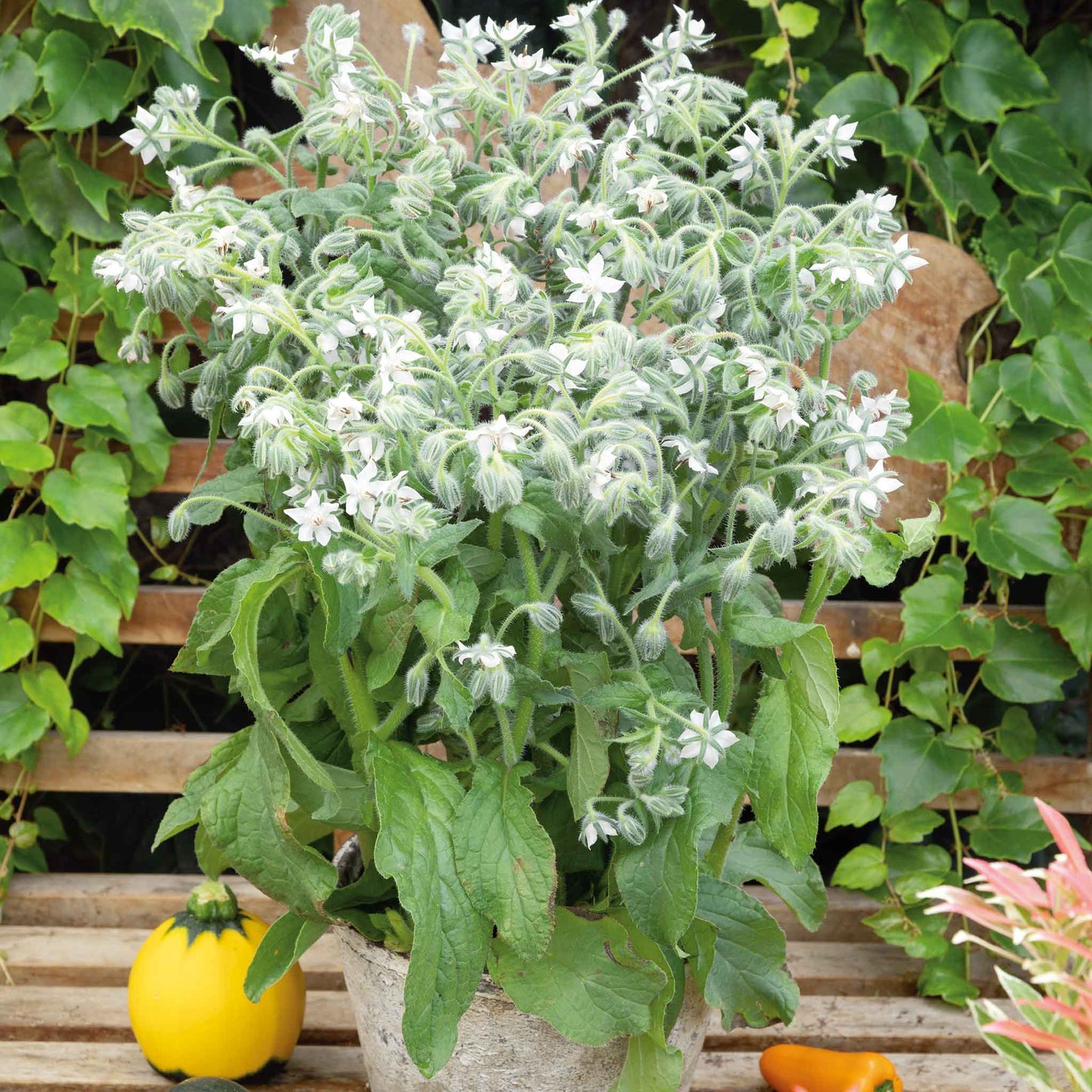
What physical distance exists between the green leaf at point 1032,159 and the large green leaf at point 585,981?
31.8 inches

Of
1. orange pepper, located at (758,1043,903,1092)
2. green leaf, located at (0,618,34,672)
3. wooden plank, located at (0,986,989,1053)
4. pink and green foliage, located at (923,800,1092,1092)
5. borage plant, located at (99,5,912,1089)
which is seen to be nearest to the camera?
pink and green foliage, located at (923,800,1092,1092)

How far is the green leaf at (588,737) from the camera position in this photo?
2.10 ft

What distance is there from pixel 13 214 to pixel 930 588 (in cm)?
88

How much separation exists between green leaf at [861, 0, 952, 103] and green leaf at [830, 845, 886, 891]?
2.24ft

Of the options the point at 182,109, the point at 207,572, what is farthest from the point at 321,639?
the point at 207,572

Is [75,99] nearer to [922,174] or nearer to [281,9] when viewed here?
[281,9]

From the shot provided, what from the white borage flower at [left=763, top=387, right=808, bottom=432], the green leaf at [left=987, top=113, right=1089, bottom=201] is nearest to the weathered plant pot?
the white borage flower at [left=763, top=387, right=808, bottom=432]

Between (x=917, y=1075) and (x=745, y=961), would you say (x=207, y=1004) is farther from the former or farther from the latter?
(x=917, y=1075)

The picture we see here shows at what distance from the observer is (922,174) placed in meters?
1.16

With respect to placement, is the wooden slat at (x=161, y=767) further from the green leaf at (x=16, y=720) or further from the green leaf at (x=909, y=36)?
the green leaf at (x=909, y=36)

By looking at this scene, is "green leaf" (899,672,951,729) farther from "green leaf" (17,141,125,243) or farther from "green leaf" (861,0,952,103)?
"green leaf" (17,141,125,243)

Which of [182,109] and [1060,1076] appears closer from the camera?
[182,109]

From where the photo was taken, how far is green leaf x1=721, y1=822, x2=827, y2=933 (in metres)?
0.78

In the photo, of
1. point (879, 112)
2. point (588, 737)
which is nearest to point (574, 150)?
point (588, 737)
